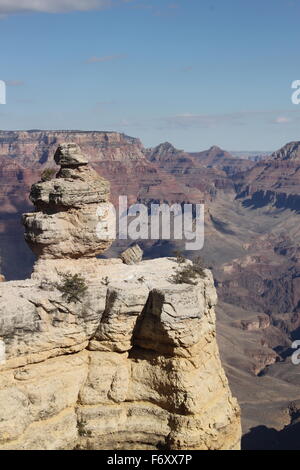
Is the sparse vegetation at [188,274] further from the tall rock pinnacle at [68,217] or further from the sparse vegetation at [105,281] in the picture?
the tall rock pinnacle at [68,217]

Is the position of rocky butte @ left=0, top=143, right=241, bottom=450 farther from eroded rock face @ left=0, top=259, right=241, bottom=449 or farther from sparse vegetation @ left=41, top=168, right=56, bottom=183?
sparse vegetation @ left=41, top=168, right=56, bottom=183

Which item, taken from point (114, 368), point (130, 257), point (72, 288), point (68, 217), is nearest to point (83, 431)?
point (114, 368)

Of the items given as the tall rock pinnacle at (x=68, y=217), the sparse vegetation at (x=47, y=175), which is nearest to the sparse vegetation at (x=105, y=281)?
the tall rock pinnacle at (x=68, y=217)

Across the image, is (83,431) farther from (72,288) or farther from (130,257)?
(130,257)

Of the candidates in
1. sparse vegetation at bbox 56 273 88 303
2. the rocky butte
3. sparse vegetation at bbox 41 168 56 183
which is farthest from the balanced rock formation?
sparse vegetation at bbox 56 273 88 303
